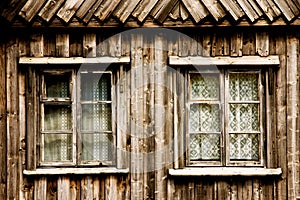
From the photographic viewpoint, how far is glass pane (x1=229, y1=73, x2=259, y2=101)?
834 cm

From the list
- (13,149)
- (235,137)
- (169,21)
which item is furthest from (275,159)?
(13,149)

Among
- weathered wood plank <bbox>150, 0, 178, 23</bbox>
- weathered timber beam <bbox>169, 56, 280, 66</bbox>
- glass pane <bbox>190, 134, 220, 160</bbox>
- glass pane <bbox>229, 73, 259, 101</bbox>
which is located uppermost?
weathered wood plank <bbox>150, 0, 178, 23</bbox>

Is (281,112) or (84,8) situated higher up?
(84,8)

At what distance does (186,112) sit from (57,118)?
181 centimetres

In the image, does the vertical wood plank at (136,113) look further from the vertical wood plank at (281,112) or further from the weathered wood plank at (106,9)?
the vertical wood plank at (281,112)

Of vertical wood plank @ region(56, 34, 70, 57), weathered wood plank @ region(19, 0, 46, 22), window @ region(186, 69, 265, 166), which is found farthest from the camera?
window @ region(186, 69, 265, 166)

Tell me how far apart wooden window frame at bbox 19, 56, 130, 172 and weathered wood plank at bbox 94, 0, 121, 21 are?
0.59 m

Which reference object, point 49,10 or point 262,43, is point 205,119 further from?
point 49,10

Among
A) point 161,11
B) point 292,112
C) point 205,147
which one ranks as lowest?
point 205,147

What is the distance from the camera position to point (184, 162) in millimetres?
8234

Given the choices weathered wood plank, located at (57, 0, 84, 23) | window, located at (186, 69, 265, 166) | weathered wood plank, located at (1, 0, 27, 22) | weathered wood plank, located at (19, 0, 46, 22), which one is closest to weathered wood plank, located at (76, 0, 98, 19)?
weathered wood plank, located at (57, 0, 84, 23)

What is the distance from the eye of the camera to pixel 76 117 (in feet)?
27.0

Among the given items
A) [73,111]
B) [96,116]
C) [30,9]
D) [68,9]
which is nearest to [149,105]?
[96,116]

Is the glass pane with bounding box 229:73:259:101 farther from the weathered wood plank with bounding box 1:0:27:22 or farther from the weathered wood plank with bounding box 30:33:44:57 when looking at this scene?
the weathered wood plank with bounding box 1:0:27:22
